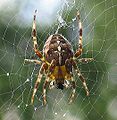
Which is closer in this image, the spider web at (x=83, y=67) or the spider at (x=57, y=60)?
the spider at (x=57, y=60)

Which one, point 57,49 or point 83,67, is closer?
point 57,49

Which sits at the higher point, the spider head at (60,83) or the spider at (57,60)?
the spider at (57,60)

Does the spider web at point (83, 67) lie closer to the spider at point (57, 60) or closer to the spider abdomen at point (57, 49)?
the spider at point (57, 60)

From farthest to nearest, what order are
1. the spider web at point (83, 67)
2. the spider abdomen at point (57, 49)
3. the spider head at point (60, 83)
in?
1. the spider web at point (83, 67)
2. the spider head at point (60, 83)
3. the spider abdomen at point (57, 49)

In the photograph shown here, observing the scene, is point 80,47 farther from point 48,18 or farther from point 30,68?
point 48,18

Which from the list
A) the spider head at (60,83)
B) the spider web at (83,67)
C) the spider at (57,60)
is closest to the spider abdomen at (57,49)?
the spider at (57,60)

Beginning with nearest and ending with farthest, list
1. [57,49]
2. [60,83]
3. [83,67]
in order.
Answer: [57,49] < [60,83] < [83,67]

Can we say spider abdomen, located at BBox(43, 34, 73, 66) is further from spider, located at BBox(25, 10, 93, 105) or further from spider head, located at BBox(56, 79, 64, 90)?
spider head, located at BBox(56, 79, 64, 90)

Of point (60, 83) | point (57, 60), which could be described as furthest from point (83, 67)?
point (57, 60)

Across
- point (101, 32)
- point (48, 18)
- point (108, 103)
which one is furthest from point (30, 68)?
point (108, 103)

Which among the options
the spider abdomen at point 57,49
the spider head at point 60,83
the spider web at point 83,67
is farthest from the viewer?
the spider web at point 83,67

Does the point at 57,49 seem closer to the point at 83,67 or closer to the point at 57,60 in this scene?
the point at 57,60
